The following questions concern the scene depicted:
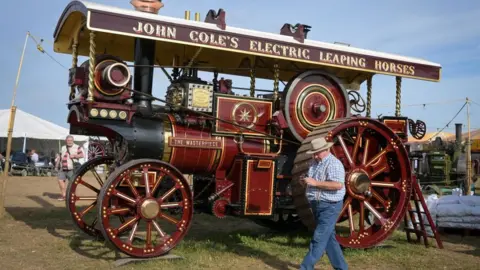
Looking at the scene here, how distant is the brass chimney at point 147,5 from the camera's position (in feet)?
18.0

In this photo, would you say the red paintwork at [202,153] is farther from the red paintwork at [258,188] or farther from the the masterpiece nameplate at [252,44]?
the the masterpiece nameplate at [252,44]

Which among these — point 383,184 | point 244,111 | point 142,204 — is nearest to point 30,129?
point 244,111

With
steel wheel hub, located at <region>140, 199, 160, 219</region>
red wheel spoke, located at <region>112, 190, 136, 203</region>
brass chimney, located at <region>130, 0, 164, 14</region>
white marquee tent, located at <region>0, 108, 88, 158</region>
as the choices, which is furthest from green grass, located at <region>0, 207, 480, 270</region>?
white marquee tent, located at <region>0, 108, 88, 158</region>

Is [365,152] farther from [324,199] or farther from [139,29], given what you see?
[139,29]

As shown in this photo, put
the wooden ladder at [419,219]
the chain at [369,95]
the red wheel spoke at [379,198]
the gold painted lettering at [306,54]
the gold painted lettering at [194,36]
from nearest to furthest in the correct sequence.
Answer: the gold painted lettering at [194,36] < the gold painted lettering at [306,54] < the red wheel spoke at [379,198] < the wooden ladder at [419,219] < the chain at [369,95]

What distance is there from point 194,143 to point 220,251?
1.19 m

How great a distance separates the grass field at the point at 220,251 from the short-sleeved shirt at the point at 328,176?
1.00m

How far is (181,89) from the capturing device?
5469mm

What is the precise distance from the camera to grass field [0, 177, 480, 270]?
4.93m

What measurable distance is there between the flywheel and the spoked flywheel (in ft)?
0.95

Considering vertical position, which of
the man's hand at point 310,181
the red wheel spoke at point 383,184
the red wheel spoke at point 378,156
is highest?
the red wheel spoke at point 378,156

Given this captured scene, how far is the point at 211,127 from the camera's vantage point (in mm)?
5676

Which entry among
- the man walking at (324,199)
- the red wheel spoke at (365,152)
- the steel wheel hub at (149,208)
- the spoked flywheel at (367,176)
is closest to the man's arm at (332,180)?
the man walking at (324,199)

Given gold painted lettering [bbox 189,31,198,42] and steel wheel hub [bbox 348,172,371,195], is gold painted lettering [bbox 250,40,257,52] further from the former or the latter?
steel wheel hub [bbox 348,172,371,195]
